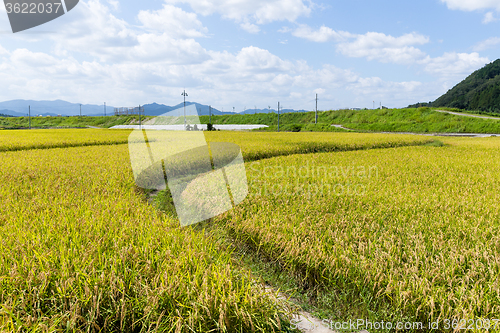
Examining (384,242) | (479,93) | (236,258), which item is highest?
(479,93)

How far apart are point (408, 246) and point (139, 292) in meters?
2.56

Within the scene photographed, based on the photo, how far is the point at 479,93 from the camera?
3590 inches

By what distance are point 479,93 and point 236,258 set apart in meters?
118

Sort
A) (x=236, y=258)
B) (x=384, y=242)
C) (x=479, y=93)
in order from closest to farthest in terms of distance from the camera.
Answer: (x=384, y=242), (x=236, y=258), (x=479, y=93)

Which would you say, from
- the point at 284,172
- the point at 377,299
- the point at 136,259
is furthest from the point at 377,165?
the point at 136,259

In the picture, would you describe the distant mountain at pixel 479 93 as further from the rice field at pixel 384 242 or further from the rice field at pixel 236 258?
the rice field at pixel 236 258

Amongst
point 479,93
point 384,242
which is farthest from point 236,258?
point 479,93

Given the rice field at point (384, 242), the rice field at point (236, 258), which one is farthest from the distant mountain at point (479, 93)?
the rice field at point (236, 258)

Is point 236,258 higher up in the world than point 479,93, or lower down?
lower down

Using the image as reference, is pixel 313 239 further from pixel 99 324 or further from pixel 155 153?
pixel 155 153

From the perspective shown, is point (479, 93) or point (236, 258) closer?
point (236, 258)

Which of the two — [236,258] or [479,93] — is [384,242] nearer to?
[236,258]

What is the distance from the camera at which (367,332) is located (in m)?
2.26

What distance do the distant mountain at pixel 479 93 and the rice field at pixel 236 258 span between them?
288 ft
